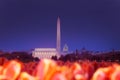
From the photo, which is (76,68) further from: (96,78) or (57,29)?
(57,29)

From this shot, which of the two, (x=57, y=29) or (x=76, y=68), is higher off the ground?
(x=57, y=29)

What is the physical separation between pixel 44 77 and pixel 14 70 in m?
0.10

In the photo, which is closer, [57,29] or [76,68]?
[76,68]

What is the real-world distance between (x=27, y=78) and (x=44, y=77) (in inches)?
1.9

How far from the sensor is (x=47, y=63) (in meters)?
0.50

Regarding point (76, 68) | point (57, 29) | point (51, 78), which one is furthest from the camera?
point (57, 29)

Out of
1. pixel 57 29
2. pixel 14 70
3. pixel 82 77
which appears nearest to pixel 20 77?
pixel 14 70

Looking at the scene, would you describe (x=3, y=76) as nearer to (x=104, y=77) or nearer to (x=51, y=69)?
(x=51, y=69)

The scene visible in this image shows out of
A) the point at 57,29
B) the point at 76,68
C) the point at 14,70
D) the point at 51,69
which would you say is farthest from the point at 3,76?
the point at 57,29

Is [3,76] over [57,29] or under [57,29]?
under

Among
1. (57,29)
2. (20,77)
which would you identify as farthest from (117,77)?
(57,29)

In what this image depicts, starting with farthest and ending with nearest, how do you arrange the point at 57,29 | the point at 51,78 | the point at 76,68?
the point at 57,29 → the point at 76,68 → the point at 51,78

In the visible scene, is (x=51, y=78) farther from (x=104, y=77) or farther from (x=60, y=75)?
(x=104, y=77)

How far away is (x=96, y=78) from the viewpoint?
0.50 m
